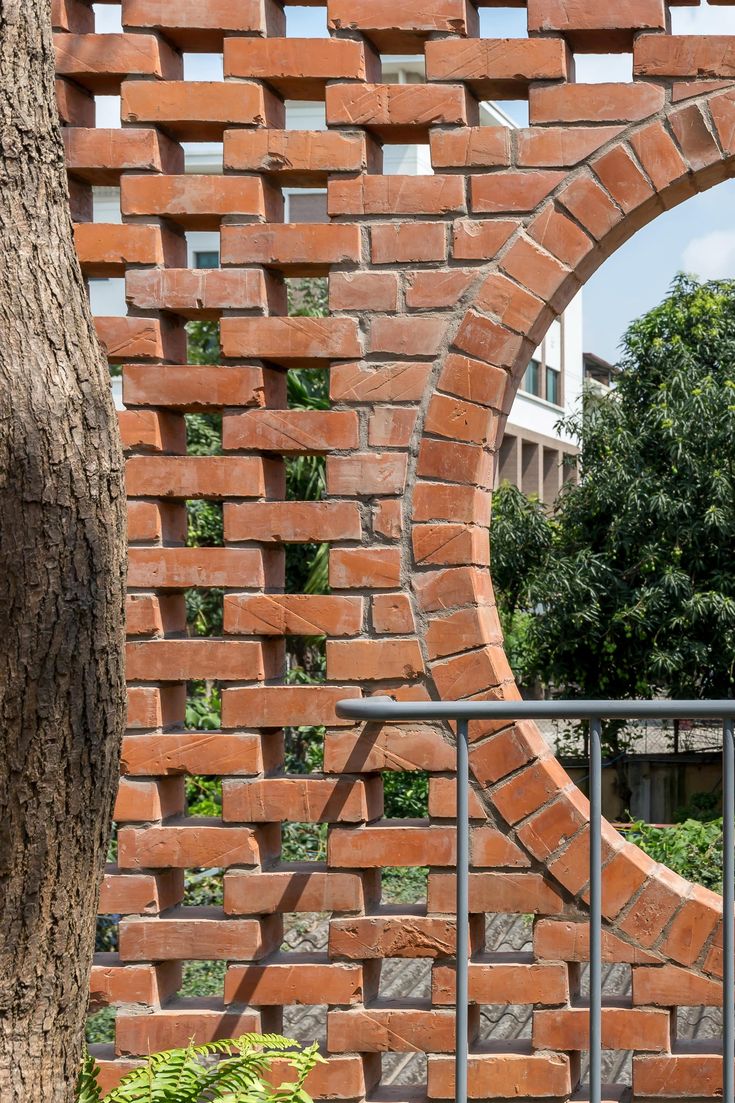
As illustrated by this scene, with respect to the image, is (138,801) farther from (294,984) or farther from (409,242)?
(409,242)

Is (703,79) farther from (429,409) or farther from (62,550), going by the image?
(62,550)

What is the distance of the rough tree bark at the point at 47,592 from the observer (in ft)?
6.34

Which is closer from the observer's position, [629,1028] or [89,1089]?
[89,1089]

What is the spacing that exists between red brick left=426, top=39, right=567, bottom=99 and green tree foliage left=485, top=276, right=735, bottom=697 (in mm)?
8951

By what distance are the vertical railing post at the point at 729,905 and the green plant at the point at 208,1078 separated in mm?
880

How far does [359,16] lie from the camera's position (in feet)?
9.05

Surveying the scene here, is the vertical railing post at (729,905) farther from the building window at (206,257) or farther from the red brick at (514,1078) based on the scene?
the building window at (206,257)

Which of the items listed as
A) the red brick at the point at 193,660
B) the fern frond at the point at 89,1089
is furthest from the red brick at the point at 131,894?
the red brick at the point at 193,660

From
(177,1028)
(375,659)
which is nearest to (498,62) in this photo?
(375,659)

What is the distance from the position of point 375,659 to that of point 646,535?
9550 mm

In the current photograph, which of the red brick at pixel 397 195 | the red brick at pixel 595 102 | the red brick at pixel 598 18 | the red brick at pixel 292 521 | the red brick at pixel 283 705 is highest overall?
the red brick at pixel 598 18

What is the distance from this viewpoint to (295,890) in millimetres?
2773

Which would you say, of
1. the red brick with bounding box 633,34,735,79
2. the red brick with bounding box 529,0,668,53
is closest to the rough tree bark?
A: the red brick with bounding box 529,0,668,53

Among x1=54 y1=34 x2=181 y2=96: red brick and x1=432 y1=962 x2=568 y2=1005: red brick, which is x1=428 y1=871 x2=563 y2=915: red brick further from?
x1=54 y1=34 x2=181 y2=96: red brick
